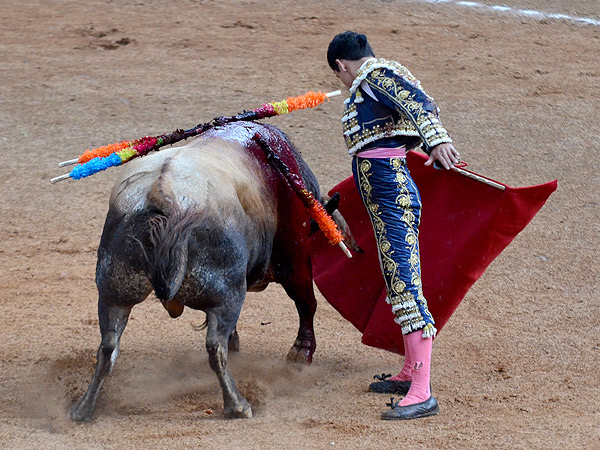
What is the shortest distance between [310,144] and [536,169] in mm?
2016

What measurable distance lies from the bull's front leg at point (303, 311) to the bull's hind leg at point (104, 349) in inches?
48.6

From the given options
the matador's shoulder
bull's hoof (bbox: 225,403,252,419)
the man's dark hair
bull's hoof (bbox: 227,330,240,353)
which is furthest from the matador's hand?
bull's hoof (bbox: 227,330,240,353)

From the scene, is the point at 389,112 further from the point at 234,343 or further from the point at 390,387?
the point at 234,343

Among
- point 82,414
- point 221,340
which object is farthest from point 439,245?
point 82,414

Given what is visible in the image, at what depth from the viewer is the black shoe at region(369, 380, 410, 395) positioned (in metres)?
4.32

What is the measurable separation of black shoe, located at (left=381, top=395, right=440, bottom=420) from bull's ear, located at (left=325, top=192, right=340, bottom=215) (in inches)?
46.4

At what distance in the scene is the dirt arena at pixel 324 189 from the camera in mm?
3965

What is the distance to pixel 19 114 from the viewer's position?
26.3ft

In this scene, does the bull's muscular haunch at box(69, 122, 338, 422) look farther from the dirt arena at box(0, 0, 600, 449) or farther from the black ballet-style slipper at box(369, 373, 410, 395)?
the black ballet-style slipper at box(369, 373, 410, 395)

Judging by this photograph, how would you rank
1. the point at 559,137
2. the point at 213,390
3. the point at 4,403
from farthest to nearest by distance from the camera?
the point at 559,137
the point at 213,390
the point at 4,403

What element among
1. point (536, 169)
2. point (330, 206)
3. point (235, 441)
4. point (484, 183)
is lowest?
point (536, 169)

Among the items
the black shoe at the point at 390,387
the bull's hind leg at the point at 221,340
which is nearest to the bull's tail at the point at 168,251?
the bull's hind leg at the point at 221,340

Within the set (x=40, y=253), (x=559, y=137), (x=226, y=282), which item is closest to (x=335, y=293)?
(x=226, y=282)

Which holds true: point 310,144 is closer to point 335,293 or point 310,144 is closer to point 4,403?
point 335,293
